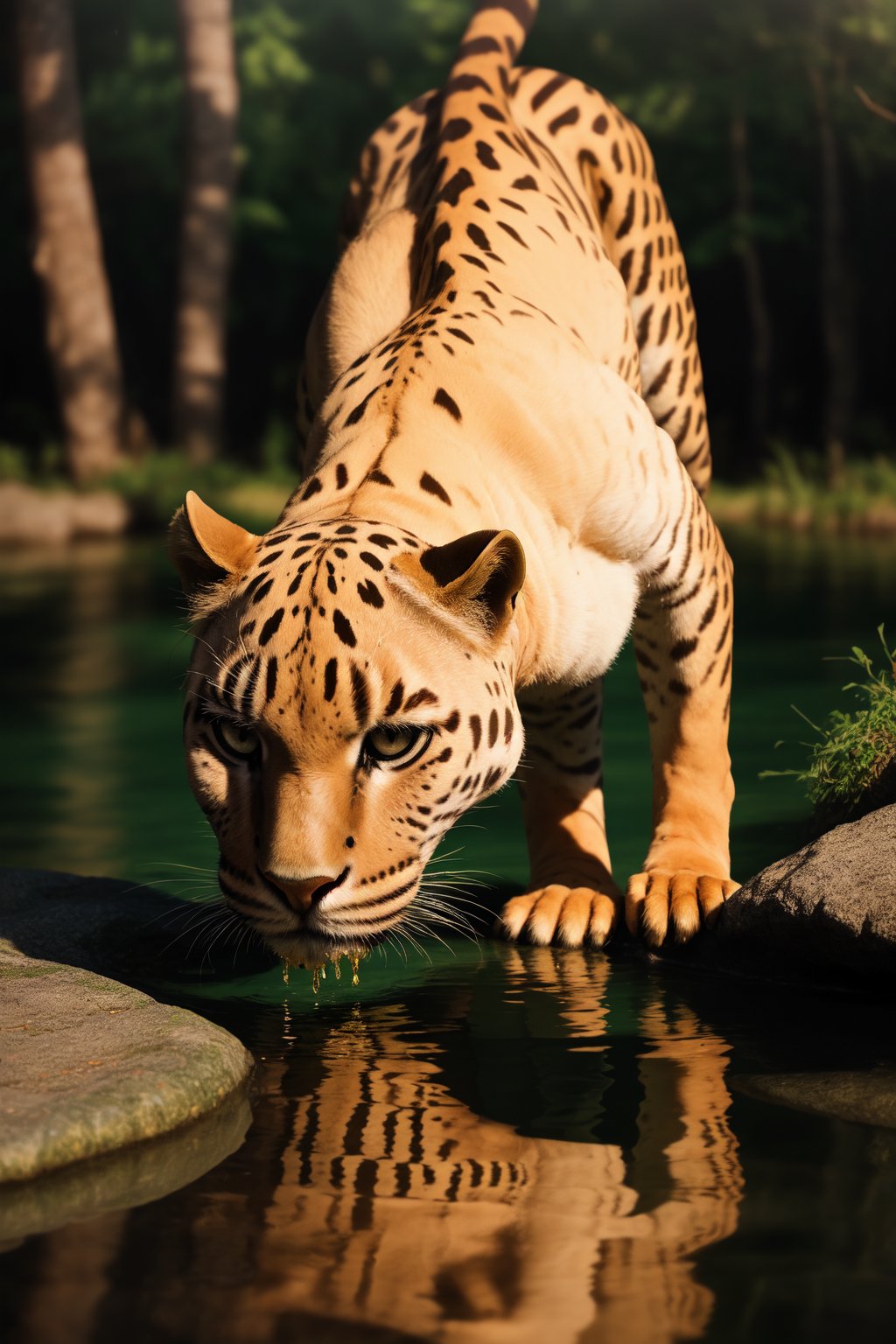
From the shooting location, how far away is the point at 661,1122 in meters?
3.42

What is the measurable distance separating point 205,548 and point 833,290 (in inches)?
703

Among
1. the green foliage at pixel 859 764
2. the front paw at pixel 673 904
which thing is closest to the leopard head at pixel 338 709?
the front paw at pixel 673 904

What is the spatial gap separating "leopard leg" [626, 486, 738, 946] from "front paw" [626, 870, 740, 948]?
0.03 meters

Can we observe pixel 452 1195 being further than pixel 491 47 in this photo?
No

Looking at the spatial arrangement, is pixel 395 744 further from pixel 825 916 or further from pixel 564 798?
pixel 564 798

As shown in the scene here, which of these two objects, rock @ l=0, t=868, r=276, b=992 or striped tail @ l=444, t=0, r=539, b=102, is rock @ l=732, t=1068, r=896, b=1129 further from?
striped tail @ l=444, t=0, r=539, b=102

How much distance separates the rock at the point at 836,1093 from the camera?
11.3ft

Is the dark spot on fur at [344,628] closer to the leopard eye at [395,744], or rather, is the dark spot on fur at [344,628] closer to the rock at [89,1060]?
the leopard eye at [395,744]

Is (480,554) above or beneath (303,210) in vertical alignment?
beneath

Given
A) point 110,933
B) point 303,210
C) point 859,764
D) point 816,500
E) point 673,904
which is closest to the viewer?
point 673,904

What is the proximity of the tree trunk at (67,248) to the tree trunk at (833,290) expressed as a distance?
312 inches

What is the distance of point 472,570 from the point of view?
357cm

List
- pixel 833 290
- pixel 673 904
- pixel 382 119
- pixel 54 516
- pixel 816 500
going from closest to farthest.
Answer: pixel 673 904
pixel 816 500
pixel 54 516
pixel 833 290
pixel 382 119

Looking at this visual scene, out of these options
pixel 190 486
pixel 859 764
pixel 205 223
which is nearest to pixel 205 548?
pixel 859 764
